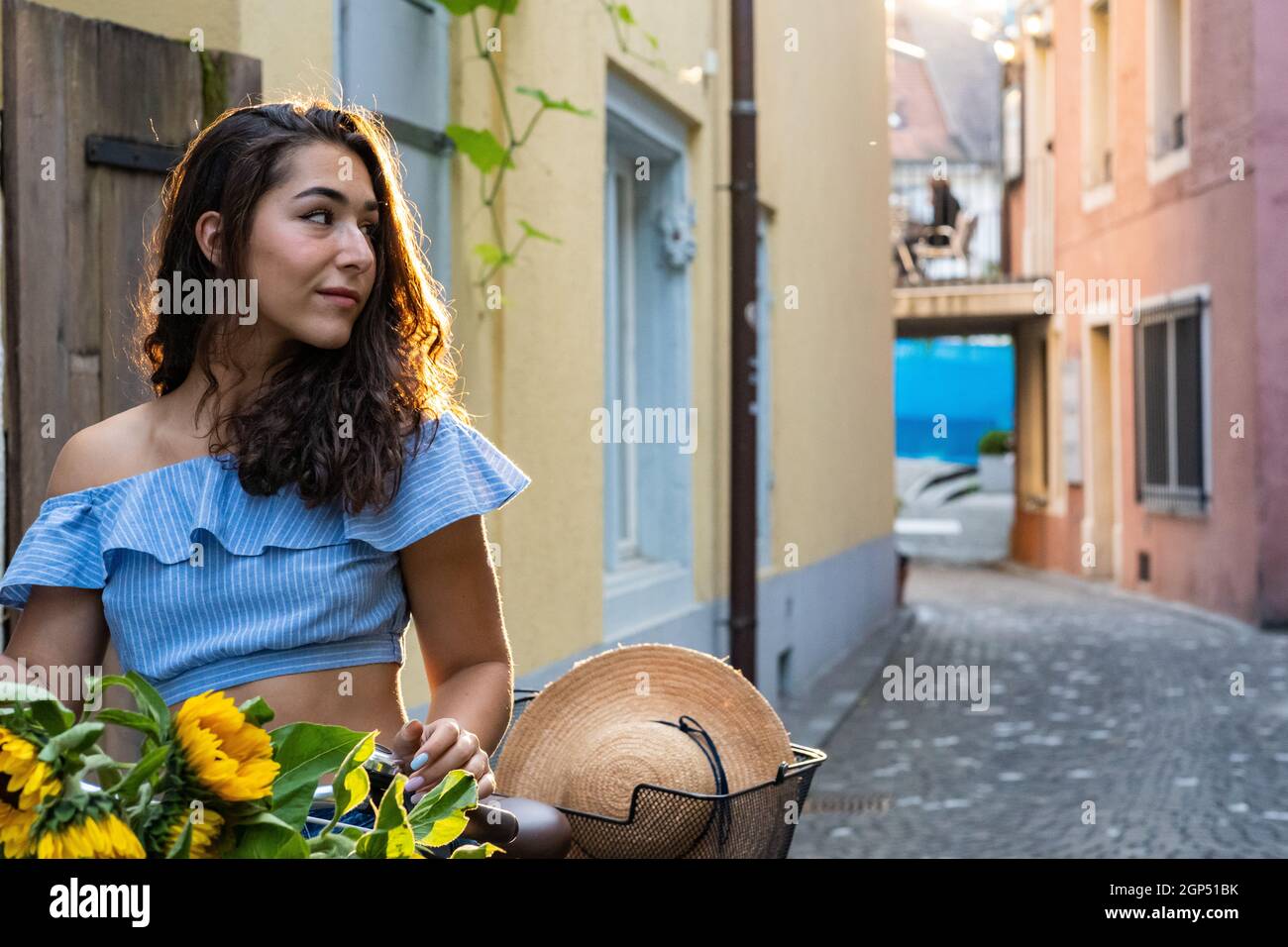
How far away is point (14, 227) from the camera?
3.26 meters

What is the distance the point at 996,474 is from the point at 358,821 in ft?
107

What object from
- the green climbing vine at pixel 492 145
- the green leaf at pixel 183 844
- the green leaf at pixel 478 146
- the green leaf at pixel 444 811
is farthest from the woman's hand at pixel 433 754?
the green leaf at pixel 478 146

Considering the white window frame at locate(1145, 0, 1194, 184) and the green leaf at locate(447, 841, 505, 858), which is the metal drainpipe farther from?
the white window frame at locate(1145, 0, 1194, 184)

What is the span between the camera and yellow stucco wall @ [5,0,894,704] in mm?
5297

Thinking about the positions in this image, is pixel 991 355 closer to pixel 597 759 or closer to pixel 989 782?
pixel 989 782

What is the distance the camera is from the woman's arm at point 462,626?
76.7 inches

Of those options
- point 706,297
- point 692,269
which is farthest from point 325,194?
point 706,297

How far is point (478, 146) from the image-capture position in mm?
5012

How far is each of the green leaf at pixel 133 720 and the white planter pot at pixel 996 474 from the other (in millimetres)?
32356

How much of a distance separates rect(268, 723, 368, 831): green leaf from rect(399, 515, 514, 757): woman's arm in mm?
700

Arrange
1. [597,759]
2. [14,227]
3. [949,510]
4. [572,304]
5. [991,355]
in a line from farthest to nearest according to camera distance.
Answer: [949,510]
[991,355]
[572,304]
[14,227]
[597,759]

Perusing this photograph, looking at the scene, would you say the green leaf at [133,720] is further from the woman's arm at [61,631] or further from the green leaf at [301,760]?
the woman's arm at [61,631]
